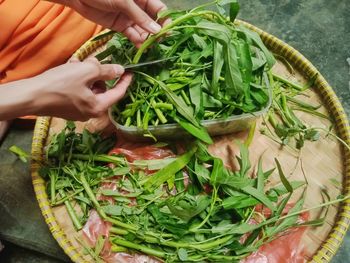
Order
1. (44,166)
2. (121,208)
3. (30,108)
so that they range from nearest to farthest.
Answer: (30,108)
(121,208)
(44,166)

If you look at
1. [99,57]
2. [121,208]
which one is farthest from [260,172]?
[99,57]

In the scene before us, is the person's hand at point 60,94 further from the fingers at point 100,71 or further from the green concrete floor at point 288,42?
the green concrete floor at point 288,42

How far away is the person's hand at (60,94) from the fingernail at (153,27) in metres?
0.14

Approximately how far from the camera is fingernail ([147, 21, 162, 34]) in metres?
1.01

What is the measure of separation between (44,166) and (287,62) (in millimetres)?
819

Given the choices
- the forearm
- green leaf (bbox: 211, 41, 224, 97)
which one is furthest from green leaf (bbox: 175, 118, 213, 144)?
the forearm

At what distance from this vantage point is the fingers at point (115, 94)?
0.97 m

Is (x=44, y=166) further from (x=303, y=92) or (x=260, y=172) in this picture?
(x=303, y=92)

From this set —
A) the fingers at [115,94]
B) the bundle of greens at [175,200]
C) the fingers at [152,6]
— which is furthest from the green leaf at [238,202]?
the fingers at [152,6]

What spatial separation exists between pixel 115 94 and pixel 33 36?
1.98 feet

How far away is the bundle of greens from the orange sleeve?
17.4 inches

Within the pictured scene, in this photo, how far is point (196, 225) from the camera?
942 millimetres

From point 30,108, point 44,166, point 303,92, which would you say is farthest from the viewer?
point 303,92

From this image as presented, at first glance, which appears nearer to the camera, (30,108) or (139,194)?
(30,108)
